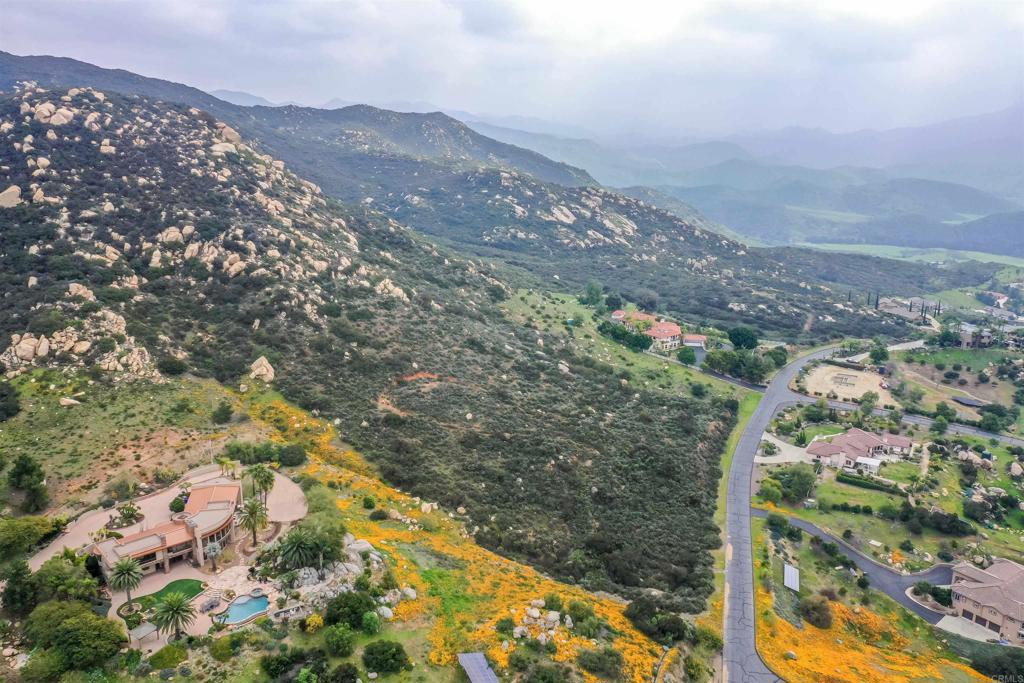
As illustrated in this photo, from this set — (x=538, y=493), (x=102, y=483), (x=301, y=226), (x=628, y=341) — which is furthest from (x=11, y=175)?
(x=628, y=341)

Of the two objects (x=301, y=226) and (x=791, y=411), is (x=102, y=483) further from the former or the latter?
(x=791, y=411)

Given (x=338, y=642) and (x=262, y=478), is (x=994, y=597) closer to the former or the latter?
(x=338, y=642)

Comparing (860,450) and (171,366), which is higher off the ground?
(171,366)

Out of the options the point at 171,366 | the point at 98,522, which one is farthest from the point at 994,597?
the point at 171,366

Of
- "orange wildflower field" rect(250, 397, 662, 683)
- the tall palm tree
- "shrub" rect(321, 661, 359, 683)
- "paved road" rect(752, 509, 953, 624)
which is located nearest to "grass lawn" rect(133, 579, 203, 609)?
"orange wildflower field" rect(250, 397, 662, 683)

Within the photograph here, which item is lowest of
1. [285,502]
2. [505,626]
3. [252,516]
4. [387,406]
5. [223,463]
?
[505,626]

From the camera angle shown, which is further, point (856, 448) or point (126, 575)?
point (856, 448)

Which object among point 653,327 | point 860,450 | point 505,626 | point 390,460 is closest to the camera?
point 505,626

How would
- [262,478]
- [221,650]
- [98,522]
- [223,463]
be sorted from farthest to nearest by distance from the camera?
1. [223,463]
2. [262,478]
3. [98,522]
4. [221,650]
